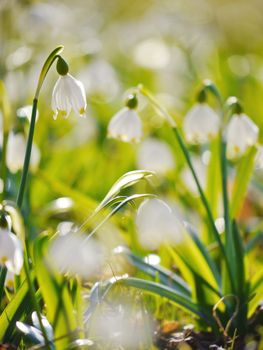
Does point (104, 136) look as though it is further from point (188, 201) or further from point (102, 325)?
point (102, 325)

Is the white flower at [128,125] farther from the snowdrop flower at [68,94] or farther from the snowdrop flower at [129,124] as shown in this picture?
the snowdrop flower at [68,94]

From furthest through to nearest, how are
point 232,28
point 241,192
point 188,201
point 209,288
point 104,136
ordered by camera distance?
point 232,28 < point 104,136 < point 188,201 < point 241,192 < point 209,288

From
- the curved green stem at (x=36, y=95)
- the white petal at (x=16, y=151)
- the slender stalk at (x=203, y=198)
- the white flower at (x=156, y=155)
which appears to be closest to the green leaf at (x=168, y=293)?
the slender stalk at (x=203, y=198)

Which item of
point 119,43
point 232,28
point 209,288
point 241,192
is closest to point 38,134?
point 241,192

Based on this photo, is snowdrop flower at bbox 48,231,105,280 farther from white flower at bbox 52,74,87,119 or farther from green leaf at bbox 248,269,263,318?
green leaf at bbox 248,269,263,318

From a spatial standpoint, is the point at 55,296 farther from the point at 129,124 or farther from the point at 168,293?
the point at 129,124

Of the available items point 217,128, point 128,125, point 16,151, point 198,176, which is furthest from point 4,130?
point 198,176
